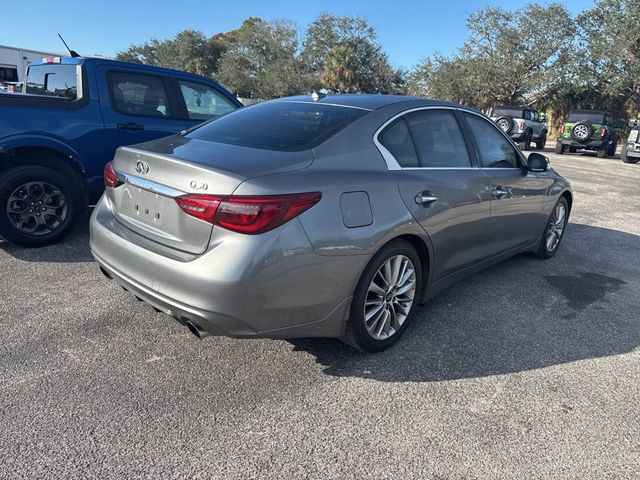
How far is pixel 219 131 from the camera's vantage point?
10.5 ft

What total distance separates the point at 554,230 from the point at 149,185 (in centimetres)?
439

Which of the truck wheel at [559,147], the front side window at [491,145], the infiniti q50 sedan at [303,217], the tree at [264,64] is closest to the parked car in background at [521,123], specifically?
the truck wheel at [559,147]

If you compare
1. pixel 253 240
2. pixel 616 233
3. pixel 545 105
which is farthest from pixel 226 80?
pixel 253 240

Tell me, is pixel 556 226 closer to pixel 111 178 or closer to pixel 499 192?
pixel 499 192

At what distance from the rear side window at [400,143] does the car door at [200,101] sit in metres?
2.95

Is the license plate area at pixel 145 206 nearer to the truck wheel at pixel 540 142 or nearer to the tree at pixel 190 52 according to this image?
the truck wheel at pixel 540 142

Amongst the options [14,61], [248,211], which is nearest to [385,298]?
[248,211]

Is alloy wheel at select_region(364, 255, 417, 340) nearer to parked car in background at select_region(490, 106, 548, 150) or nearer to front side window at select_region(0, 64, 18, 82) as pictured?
parked car in background at select_region(490, 106, 548, 150)

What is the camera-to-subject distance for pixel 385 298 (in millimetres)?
3027

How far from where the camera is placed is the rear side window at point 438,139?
3342 mm

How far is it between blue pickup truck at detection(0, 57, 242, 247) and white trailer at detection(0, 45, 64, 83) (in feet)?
57.4

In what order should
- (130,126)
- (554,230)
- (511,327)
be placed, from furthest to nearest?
(554,230) < (130,126) < (511,327)

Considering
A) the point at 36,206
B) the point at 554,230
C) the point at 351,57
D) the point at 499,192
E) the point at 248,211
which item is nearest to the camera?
the point at 248,211

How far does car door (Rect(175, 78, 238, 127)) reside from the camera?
221 inches
